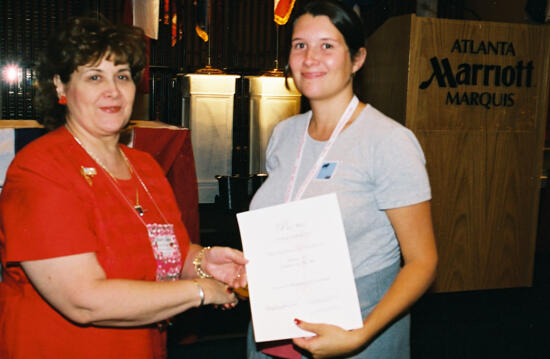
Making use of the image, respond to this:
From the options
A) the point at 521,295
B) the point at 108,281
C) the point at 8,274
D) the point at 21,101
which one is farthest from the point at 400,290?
the point at 21,101

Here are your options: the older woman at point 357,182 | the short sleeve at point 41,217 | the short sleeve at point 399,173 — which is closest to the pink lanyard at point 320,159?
the older woman at point 357,182

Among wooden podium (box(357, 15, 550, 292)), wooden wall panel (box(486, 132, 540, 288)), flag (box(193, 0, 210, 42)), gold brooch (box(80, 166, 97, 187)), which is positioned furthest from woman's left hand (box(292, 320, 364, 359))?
flag (box(193, 0, 210, 42))

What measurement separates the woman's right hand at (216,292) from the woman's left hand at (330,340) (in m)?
0.33

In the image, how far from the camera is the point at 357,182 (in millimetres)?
1196

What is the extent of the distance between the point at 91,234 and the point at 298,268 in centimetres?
52

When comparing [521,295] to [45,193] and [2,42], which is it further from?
[2,42]

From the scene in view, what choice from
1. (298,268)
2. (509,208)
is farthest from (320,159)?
(509,208)

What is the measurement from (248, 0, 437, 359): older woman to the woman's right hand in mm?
172

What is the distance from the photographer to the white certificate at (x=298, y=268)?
1077 mm

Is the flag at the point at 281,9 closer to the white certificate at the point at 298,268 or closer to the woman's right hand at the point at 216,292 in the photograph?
the woman's right hand at the point at 216,292

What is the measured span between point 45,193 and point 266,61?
6790 millimetres

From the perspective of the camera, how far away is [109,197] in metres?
1.32

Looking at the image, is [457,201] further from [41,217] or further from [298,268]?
[41,217]

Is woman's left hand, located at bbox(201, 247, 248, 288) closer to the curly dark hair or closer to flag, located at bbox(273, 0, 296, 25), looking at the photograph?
the curly dark hair
